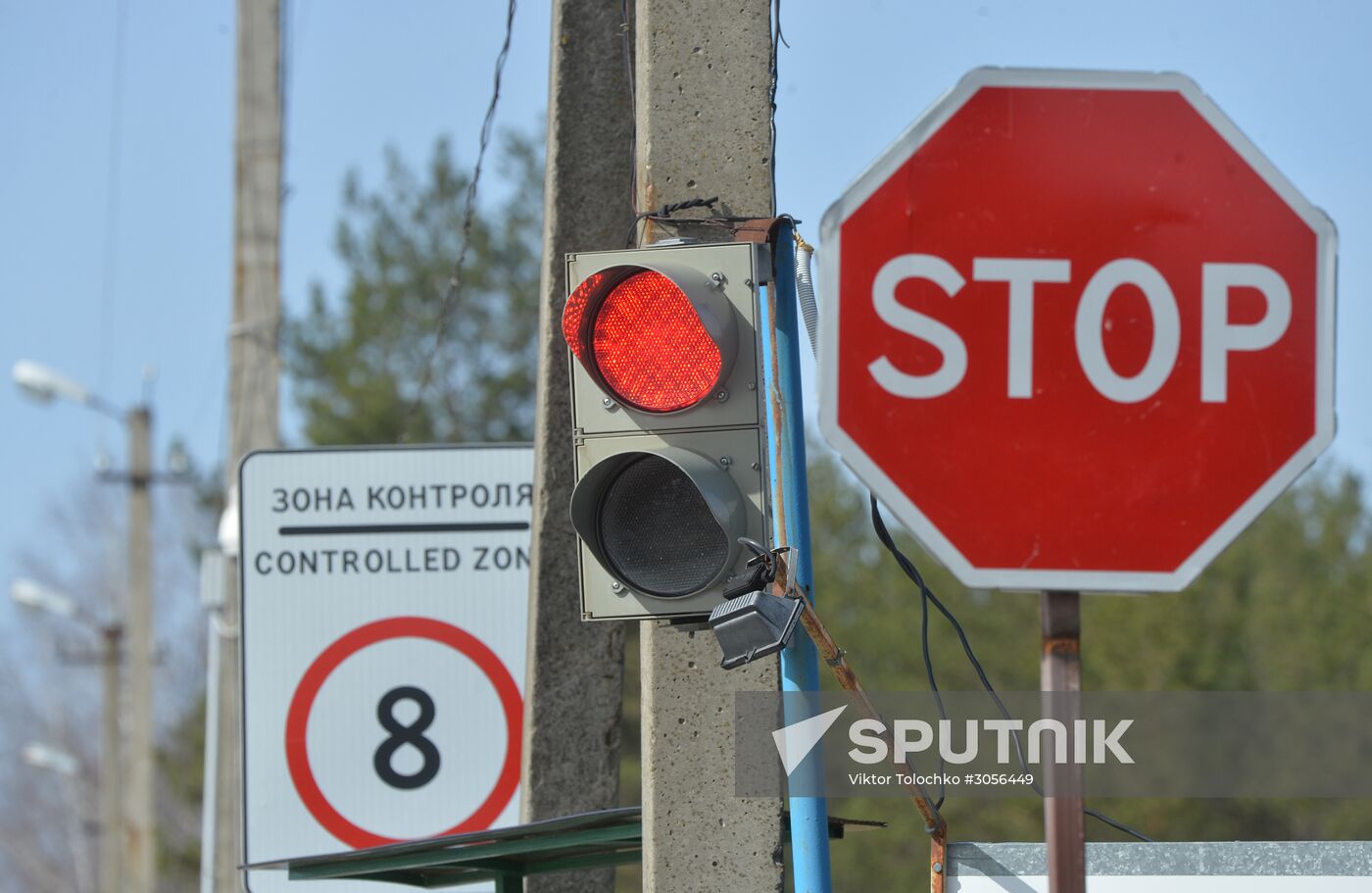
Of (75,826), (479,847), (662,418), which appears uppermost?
(75,826)

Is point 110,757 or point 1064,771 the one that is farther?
point 110,757

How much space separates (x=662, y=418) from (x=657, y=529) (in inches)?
10.4

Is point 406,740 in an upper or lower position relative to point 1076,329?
Answer: lower

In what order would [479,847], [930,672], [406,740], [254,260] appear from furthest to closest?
1. [254,260]
2. [406,740]
3. [479,847]
4. [930,672]

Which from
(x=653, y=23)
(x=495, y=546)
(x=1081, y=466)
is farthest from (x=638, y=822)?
(x=1081, y=466)

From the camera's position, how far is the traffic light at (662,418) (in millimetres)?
4012

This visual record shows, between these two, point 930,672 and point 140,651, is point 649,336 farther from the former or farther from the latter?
point 140,651

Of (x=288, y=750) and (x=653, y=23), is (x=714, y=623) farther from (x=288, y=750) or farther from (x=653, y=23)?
(x=288, y=750)

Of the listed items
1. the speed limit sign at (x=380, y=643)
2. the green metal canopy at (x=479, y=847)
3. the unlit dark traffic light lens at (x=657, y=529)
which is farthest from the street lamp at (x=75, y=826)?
the unlit dark traffic light lens at (x=657, y=529)

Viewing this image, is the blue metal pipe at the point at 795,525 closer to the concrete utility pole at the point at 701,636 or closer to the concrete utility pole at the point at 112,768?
the concrete utility pole at the point at 701,636

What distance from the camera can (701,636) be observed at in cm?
461

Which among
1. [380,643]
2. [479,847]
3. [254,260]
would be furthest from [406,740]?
[254,260]

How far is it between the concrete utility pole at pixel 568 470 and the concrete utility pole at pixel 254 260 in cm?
464

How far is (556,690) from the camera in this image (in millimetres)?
5883
